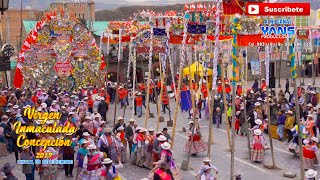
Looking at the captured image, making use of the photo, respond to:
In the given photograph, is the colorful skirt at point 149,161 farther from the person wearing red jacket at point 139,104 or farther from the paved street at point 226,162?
the person wearing red jacket at point 139,104

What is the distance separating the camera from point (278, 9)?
10.6 meters

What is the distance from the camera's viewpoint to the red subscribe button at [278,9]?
415 inches

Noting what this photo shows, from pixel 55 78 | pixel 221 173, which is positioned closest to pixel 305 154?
pixel 221 173

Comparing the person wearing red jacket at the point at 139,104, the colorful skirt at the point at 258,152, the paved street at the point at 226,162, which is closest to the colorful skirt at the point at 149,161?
the paved street at the point at 226,162

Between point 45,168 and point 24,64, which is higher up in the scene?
point 24,64

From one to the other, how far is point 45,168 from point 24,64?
19462 millimetres

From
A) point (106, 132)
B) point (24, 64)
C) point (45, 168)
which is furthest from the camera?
point (24, 64)

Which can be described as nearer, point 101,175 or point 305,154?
point 101,175

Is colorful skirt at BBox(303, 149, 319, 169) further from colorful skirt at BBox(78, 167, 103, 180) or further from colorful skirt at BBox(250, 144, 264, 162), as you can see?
colorful skirt at BBox(78, 167, 103, 180)

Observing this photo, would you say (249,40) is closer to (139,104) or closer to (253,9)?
(253,9)

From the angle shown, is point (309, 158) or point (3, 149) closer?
point (309, 158)

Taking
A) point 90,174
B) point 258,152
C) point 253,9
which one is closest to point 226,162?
point 258,152

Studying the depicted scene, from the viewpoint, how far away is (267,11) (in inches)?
415

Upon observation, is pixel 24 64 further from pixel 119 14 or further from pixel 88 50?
pixel 119 14
